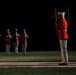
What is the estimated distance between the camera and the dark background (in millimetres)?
39031

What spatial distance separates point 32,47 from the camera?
39156mm

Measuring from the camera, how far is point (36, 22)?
39688mm

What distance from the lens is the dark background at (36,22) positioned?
3903 cm

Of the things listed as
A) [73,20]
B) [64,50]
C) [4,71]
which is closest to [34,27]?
[73,20]

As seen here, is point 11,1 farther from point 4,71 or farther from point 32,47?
point 4,71

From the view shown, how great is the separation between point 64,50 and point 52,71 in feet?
8.97

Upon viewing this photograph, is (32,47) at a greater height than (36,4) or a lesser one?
lesser

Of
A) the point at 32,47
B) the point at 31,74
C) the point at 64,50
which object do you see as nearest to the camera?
the point at 31,74

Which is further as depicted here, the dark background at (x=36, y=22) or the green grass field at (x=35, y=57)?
the dark background at (x=36, y=22)

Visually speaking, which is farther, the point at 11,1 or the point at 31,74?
the point at 11,1

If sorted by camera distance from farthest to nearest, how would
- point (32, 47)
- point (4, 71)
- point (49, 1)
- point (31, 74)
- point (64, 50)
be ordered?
point (49, 1), point (32, 47), point (64, 50), point (4, 71), point (31, 74)

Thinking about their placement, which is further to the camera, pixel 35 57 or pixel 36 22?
pixel 36 22

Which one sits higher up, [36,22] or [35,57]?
[36,22]

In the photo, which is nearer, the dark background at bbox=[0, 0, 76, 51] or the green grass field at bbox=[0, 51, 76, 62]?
the green grass field at bbox=[0, 51, 76, 62]
